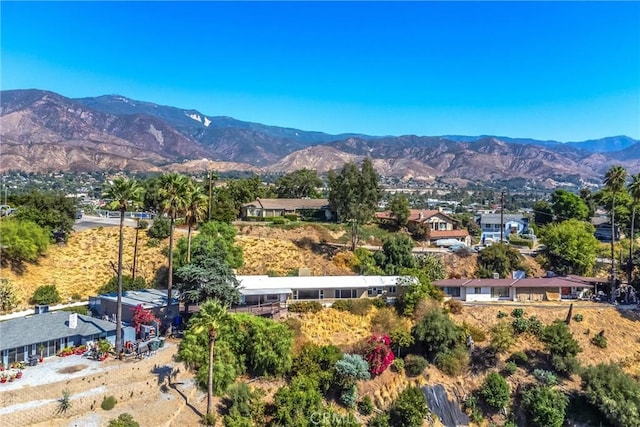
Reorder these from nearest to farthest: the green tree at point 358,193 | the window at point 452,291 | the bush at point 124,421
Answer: the bush at point 124,421
the window at point 452,291
the green tree at point 358,193

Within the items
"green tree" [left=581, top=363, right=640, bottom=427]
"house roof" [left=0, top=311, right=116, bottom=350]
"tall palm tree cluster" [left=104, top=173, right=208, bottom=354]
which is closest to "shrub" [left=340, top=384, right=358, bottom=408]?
"tall palm tree cluster" [left=104, top=173, right=208, bottom=354]

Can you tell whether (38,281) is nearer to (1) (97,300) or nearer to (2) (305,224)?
(1) (97,300)

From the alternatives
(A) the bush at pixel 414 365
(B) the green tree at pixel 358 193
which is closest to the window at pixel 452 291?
(A) the bush at pixel 414 365

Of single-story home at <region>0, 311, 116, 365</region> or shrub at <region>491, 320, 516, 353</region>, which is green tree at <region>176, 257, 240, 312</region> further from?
shrub at <region>491, 320, 516, 353</region>

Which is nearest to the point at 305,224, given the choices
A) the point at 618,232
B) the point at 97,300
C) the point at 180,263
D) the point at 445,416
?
the point at 180,263

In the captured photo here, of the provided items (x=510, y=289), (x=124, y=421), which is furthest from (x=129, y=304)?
(x=510, y=289)
